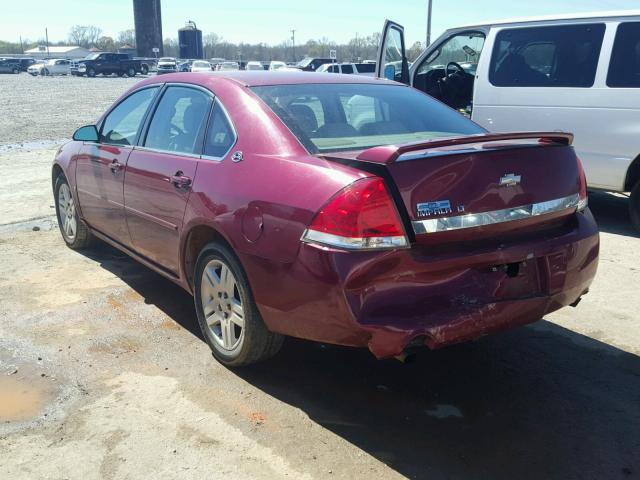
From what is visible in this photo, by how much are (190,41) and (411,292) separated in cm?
8924

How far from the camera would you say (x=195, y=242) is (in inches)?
147

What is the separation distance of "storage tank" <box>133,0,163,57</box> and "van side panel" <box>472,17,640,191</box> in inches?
3539

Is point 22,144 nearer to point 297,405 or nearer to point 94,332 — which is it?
point 94,332

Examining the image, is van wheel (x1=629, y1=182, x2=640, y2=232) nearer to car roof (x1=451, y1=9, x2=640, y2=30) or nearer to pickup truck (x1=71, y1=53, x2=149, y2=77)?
car roof (x1=451, y1=9, x2=640, y2=30)

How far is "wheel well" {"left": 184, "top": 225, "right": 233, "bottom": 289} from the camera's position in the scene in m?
3.51

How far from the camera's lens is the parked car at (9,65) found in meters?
66.3

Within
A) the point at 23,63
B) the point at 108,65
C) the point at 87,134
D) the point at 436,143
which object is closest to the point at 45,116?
the point at 87,134

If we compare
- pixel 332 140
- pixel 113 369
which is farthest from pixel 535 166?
pixel 113 369

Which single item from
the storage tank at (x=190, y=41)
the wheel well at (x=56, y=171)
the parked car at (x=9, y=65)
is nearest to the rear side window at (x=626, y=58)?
the wheel well at (x=56, y=171)

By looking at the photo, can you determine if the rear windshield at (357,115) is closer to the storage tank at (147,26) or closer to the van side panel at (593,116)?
the van side panel at (593,116)

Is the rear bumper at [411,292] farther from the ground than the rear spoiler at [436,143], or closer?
closer

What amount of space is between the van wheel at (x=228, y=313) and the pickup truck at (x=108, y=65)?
58294 mm

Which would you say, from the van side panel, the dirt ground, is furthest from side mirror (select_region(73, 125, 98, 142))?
the van side panel

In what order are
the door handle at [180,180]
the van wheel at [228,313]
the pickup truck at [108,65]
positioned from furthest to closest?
1. the pickup truck at [108,65]
2. the door handle at [180,180]
3. the van wheel at [228,313]
